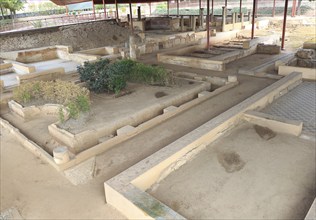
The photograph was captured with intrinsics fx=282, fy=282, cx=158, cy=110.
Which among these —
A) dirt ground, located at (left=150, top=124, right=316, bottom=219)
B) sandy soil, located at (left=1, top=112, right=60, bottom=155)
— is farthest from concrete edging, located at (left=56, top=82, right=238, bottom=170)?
dirt ground, located at (left=150, top=124, right=316, bottom=219)

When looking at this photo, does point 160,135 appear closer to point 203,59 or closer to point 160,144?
point 160,144

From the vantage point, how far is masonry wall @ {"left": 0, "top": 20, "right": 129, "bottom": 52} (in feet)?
54.8

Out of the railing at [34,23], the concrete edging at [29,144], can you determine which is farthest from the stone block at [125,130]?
the railing at [34,23]

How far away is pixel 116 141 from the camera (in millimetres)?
5594

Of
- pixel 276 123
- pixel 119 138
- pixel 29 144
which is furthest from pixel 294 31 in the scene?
pixel 29 144

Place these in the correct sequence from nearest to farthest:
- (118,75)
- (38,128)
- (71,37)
→ (38,128) → (118,75) → (71,37)

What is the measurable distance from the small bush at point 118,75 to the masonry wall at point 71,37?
28.9 feet

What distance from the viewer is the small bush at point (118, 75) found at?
8.53m

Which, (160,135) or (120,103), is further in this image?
(120,103)

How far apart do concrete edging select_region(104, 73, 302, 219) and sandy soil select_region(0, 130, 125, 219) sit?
285 mm

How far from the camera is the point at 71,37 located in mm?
18109

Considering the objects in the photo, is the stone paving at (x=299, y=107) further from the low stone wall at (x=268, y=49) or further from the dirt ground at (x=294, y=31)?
the dirt ground at (x=294, y=31)

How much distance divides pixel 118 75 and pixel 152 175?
482cm

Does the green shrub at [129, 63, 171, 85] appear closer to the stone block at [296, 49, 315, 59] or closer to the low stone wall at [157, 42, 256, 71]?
the low stone wall at [157, 42, 256, 71]
